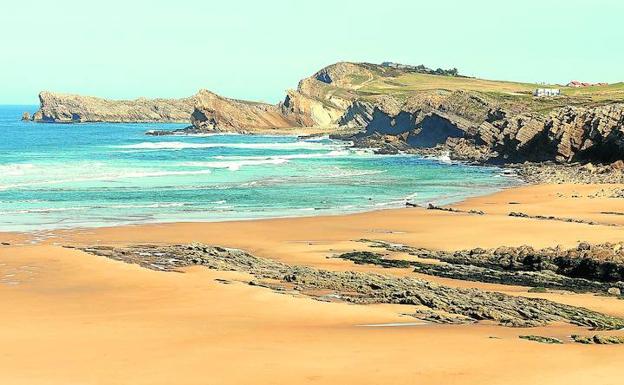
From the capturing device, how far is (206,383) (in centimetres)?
1185

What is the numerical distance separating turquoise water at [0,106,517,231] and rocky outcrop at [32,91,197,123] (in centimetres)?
8807

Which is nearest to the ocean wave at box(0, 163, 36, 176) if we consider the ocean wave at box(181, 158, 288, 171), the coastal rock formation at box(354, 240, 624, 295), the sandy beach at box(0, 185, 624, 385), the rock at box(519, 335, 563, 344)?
the ocean wave at box(181, 158, 288, 171)

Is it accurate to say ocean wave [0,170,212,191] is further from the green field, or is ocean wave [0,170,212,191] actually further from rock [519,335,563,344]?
the green field

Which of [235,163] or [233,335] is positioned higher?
[233,335]

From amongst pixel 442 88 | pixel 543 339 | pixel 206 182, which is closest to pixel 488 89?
pixel 442 88

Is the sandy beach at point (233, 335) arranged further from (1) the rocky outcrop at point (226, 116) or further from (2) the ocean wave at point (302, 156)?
(1) the rocky outcrop at point (226, 116)

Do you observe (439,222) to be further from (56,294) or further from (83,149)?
(83,149)

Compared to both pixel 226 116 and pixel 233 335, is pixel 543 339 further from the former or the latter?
pixel 226 116

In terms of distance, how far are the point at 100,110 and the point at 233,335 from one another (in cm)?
18206

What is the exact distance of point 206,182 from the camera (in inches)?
2319

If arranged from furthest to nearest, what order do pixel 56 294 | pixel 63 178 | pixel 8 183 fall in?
pixel 63 178 → pixel 8 183 → pixel 56 294

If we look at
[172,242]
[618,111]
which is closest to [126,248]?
[172,242]

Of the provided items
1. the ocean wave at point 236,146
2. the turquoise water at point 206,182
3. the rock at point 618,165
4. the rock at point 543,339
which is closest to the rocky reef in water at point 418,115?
the rock at point 618,165

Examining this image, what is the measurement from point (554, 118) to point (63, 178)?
1613 inches
